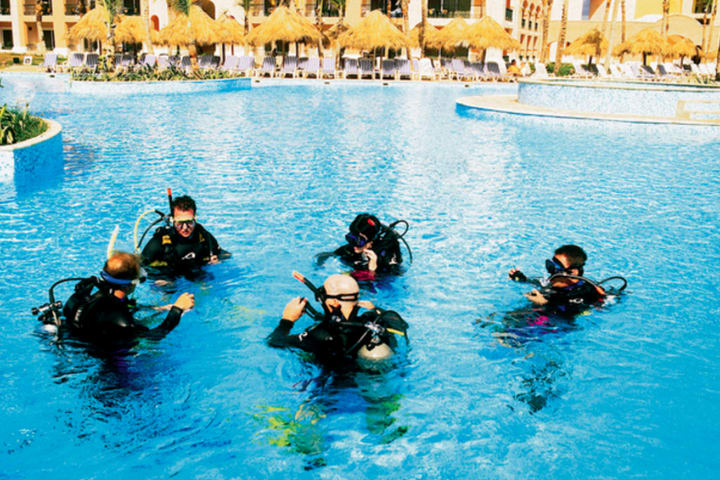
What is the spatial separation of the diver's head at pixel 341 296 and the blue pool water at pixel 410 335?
1.82 ft

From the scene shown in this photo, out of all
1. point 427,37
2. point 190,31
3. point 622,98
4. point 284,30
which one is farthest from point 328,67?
point 622,98

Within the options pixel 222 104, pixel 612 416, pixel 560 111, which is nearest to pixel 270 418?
pixel 612 416

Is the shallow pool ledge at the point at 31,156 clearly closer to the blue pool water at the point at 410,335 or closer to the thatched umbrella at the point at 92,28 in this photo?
the blue pool water at the point at 410,335

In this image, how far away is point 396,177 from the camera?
11055 mm

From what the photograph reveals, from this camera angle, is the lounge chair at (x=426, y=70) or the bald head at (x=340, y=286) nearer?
the bald head at (x=340, y=286)

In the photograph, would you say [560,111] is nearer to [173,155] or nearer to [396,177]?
[396,177]

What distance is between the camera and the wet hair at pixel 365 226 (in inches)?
221

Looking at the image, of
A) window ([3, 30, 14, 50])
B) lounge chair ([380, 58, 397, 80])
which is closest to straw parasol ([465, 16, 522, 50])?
lounge chair ([380, 58, 397, 80])

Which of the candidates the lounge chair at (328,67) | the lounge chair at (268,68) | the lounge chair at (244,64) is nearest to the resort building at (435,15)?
the lounge chair at (244,64)

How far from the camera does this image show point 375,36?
34.5 metres

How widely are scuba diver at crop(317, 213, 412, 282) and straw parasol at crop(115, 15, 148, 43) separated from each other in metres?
34.5

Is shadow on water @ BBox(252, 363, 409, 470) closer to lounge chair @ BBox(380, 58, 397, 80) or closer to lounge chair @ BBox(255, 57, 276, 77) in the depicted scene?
lounge chair @ BBox(380, 58, 397, 80)

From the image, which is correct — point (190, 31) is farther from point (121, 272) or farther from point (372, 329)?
point (372, 329)

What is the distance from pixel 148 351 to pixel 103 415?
79 centimetres
